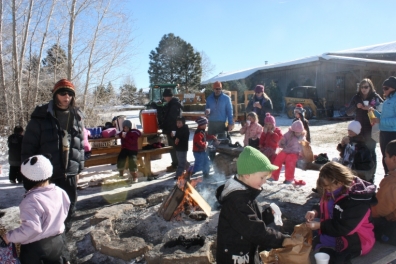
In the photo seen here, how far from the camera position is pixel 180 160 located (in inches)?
253

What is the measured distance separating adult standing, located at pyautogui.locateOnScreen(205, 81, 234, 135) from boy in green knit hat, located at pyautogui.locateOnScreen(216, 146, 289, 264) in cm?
458

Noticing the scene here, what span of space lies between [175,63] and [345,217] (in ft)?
131

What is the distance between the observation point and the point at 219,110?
269 inches

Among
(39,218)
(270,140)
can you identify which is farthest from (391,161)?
(39,218)

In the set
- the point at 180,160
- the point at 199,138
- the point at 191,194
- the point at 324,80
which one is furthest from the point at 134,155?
the point at 324,80

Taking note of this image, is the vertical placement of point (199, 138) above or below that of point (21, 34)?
below

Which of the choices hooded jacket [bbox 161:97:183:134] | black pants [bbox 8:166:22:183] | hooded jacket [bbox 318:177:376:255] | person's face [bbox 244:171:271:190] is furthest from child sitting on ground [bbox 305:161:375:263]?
black pants [bbox 8:166:22:183]

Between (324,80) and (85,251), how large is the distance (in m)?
21.5

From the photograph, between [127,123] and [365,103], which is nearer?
[365,103]

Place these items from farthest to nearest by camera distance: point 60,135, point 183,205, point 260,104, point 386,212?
point 260,104 → point 183,205 → point 60,135 → point 386,212

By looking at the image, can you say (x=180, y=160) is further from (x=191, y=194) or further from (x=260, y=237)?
(x=260, y=237)

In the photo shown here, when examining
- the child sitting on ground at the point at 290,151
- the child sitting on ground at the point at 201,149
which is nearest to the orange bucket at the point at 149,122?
the child sitting on ground at the point at 201,149

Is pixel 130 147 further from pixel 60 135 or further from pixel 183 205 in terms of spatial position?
pixel 60 135

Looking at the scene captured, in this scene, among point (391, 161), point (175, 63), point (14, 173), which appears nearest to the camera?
point (391, 161)
